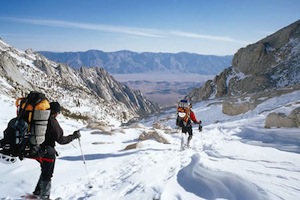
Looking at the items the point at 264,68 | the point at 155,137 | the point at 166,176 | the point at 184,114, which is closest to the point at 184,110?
the point at 184,114

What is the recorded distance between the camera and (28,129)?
5422mm

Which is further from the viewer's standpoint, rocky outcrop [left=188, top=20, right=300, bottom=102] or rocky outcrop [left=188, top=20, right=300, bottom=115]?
rocky outcrop [left=188, top=20, right=300, bottom=102]

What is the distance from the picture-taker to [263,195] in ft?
19.0

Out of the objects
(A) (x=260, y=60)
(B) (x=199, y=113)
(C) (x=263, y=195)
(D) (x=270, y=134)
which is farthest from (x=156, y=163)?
(A) (x=260, y=60)

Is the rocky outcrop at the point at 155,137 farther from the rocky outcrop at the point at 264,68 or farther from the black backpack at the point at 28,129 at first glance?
the rocky outcrop at the point at 264,68

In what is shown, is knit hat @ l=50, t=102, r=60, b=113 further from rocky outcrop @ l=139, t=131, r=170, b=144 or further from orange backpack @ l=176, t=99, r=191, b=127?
rocky outcrop @ l=139, t=131, r=170, b=144

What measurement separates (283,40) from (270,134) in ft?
189

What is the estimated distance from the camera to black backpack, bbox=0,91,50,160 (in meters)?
5.28

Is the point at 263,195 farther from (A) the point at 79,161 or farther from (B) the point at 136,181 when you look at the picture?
(A) the point at 79,161

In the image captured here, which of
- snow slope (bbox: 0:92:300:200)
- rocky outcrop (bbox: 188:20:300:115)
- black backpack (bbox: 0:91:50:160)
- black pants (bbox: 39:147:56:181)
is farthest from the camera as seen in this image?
rocky outcrop (bbox: 188:20:300:115)

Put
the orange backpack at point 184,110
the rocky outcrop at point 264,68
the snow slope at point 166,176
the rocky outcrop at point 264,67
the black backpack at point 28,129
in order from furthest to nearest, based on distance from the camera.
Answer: the rocky outcrop at point 264,67 < the rocky outcrop at point 264,68 < the orange backpack at point 184,110 < the snow slope at point 166,176 < the black backpack at point 28,129

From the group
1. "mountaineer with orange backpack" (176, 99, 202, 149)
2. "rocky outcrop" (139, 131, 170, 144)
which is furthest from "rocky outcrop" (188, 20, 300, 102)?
"mountaineer with orange backpack" (176, 99, 202, 149)

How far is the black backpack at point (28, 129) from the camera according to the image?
5277mm

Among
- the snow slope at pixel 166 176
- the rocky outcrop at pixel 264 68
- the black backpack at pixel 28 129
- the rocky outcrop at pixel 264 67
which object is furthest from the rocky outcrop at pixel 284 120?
the rocky outcrop at pixel 264 67
